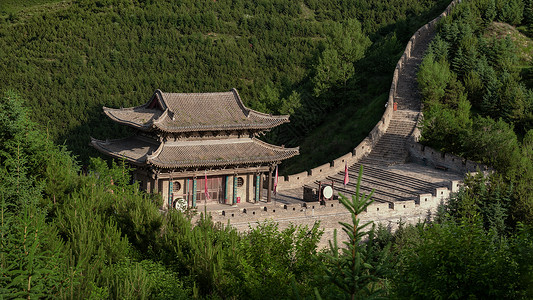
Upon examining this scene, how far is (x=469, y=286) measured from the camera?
15.0m

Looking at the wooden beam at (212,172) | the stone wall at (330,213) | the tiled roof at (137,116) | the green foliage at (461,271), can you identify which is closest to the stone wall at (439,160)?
the stone wall at (330,213)

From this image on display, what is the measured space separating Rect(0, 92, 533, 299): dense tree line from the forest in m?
0.06

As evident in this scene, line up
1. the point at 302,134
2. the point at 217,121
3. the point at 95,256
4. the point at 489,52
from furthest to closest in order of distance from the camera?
the point at 302,134
the point at 489,52
the point at 217,121
the point at 95,256

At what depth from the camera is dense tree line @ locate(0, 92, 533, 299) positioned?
12.9 metres

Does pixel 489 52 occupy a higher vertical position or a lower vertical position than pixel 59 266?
higher

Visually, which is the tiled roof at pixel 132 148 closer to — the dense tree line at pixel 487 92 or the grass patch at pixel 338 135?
the grass patch at pixel 338 135

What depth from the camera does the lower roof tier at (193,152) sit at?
95.2 feet

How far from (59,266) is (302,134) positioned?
125 feet

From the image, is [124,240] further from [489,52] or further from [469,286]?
[489,52]

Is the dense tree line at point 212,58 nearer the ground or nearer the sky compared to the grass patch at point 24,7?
nearer the ground

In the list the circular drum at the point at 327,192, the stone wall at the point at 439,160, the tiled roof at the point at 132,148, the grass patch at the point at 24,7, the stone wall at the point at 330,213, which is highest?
the grass patch at the point at 24,7

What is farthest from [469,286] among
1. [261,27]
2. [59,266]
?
[261,27]

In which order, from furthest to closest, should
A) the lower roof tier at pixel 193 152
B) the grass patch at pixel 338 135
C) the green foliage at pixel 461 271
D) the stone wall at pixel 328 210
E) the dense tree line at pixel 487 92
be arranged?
1. the grass patch at pixel 338 135
2. the dense tree line at pixel 487 92
3. the lower roof tier at pixel 193 152
4. the stone wall at pixel 328 210
5. the green foliage at pixel 461 271

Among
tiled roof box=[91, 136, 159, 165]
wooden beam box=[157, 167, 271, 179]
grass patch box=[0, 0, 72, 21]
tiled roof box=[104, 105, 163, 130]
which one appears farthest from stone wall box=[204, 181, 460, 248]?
grass patch box=[0, 0, 72, 21]
